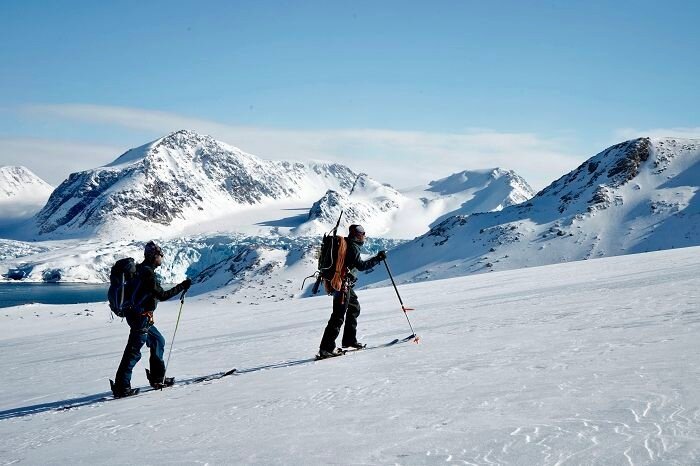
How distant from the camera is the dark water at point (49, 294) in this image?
120688 mm

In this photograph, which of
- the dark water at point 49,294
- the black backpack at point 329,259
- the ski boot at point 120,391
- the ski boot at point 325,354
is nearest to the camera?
the ski boot at point 120,391

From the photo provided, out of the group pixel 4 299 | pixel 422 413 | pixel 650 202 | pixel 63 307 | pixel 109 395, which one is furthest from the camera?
pixel 4 299

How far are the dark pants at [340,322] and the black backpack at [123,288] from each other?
3388 millimetres

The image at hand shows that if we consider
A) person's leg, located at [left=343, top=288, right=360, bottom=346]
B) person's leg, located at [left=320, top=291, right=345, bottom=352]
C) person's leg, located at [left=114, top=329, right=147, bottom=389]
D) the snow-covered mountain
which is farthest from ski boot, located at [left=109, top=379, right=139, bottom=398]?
the snow-covered mountain

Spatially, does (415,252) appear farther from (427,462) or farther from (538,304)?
(427,462)

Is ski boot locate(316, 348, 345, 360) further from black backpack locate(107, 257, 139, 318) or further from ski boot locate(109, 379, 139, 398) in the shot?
black backpack locate(107, 257, 139, 318)

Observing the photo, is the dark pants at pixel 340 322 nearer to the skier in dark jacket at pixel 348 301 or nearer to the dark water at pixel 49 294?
the skier in dark jacket at pixel 348 301

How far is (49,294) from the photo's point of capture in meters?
139

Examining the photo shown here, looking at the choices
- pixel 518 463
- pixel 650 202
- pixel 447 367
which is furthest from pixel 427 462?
pixel 650 202

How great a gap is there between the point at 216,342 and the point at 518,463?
39.5 ft

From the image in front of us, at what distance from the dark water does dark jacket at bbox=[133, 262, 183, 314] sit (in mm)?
114420

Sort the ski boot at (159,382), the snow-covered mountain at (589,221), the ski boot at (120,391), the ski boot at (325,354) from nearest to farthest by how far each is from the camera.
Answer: the ski boot at (120,391) → the ski boot at (159,382) → the ski boot at (325,354) → the snow-covered mountain at (589,221)

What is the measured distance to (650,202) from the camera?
102875 millimetres

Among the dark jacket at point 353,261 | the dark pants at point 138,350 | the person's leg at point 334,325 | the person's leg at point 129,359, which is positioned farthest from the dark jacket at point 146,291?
the dark jacket at point 353,261
